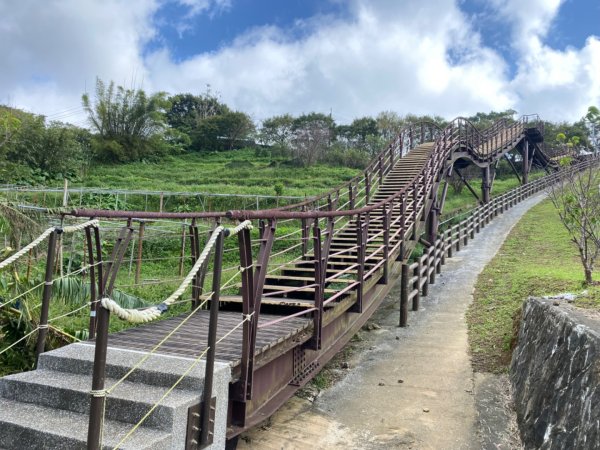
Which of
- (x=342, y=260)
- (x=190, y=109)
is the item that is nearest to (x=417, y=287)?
(x=342, y=260)

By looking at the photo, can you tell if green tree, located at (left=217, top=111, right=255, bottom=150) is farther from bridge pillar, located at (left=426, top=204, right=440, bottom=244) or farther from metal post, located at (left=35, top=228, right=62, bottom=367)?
metal post, located at (left=35, top=228, right=62, bottom=367)

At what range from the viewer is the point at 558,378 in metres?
3.60

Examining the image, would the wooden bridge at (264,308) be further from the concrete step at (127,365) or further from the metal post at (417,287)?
the concrete step at (127,365)

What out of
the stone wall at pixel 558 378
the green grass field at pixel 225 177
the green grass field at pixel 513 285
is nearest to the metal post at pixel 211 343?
the stone wall at pixel 558 378

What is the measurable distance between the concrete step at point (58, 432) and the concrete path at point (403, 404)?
1669 millimetres

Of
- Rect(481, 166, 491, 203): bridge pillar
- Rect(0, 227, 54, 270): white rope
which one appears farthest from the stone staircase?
Rect(481, 166, 491, 203): bridge pillar

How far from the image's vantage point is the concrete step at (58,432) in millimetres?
2459

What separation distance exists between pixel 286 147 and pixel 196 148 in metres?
12.5

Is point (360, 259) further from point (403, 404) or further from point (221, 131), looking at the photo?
point (221, 131)

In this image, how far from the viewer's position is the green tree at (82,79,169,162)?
35.6 metres

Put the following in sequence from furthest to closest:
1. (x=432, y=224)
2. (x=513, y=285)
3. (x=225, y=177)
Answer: (x=225, y=177)
(x=432, y=224)
(x=513, y=285)

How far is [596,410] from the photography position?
111 inches

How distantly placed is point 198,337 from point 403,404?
2351 millimetres

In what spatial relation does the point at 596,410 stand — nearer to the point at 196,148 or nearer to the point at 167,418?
the point at 167,418
